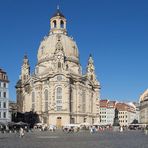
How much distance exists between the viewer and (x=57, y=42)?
5340 inches

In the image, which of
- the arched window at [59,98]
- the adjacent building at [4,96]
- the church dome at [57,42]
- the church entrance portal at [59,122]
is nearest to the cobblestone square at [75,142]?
the adjacent building at [4,96]

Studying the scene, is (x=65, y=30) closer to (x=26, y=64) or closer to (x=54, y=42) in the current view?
(x=54, y=42)

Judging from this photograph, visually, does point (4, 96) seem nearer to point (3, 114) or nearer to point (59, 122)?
point (3, 114)

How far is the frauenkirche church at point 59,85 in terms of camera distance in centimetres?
12606

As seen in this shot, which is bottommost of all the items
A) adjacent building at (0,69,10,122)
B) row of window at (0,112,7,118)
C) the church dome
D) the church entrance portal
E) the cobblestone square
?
the cobblestone square

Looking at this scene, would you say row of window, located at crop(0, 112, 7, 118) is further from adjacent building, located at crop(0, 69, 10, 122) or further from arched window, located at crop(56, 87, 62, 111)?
arched window, located at crop(56, 87, 62, 111)

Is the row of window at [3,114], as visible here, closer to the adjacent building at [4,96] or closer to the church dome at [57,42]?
the adjacent building at [4,96]

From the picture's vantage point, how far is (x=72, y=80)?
13050 centimetres

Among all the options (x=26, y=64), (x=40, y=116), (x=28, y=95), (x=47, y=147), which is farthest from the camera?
(x=26, y=64)

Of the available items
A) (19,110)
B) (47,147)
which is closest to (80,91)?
(19,110)

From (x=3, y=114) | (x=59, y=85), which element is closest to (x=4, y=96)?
(x=3, y=114)

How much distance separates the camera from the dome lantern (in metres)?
145

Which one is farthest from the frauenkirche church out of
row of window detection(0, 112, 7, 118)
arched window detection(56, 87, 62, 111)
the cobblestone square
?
the cobblestone square

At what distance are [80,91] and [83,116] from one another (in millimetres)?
7585
